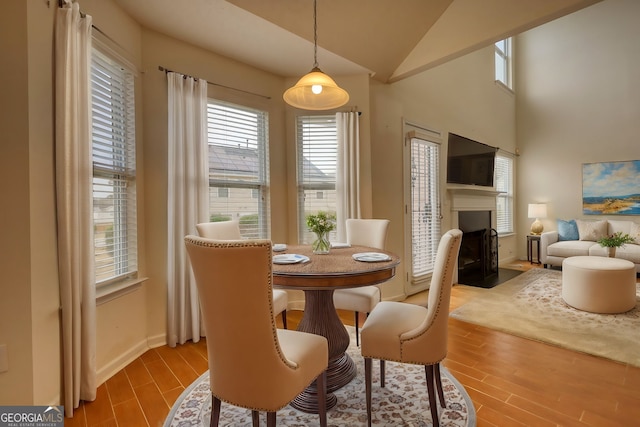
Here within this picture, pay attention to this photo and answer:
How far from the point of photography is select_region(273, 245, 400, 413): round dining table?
148 centimetres

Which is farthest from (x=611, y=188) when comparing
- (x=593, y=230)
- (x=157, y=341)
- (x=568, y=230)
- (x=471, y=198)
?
(x=157, y=341)

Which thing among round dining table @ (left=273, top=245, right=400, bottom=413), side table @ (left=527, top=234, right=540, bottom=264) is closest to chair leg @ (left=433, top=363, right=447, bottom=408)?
round dining table @ (left=273, top=245, right=400, bottom=413)

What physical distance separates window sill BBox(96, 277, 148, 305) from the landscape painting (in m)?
7.13

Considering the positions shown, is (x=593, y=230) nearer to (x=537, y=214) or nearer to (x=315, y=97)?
(x=537, y=214)

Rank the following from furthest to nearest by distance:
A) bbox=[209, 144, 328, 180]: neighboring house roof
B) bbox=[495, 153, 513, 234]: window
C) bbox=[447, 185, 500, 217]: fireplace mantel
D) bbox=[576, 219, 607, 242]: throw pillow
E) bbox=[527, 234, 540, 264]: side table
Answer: bbox=[495, 153, 513, 234]: window, bbox=[527, 234, 540, 264]: side table, bbox=[576, 219, 607, 242]: throw pillow, bbox=[447, 185, 500, 217]: fireplace mantel, bbox=[209, 144, 328, 180]: neighboring house roof

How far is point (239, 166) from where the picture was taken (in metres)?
3.02

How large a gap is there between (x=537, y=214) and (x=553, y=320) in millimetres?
3534

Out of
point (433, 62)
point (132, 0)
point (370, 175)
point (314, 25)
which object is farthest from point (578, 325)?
point (132, 0)

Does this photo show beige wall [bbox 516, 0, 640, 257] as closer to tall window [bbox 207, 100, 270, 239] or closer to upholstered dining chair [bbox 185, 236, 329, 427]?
tall window [bbox 207, 100, 270, 239]

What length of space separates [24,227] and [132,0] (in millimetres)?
1667

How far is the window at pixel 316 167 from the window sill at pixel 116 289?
1608 mm

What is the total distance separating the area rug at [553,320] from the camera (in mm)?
2436

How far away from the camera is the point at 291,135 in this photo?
3342mm

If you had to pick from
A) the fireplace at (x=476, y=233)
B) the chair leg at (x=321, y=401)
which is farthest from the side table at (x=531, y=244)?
the chair leg at (x=321, y=401)
